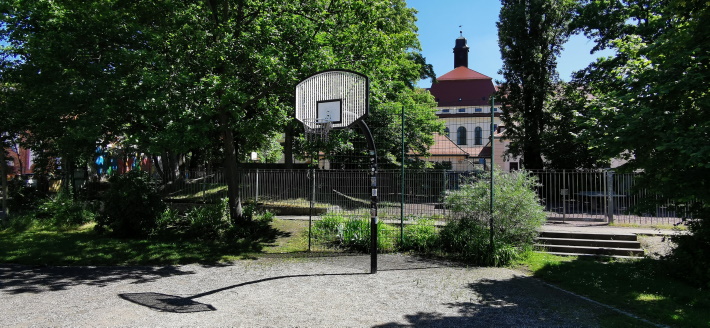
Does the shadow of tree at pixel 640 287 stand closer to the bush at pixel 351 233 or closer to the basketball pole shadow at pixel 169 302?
the bush at pixel 351 233

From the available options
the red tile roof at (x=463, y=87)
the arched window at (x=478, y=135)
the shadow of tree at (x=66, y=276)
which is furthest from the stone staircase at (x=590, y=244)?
the red tile roof at (x=463, y=87)

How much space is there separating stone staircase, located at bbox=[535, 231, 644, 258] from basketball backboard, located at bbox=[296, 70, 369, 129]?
617cm

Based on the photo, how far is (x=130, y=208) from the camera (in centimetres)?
1249

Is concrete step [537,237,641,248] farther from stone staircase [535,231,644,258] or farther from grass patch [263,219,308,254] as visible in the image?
grass patch [263,219,308,254]

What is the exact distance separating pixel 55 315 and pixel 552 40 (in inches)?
1137

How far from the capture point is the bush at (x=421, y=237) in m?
10.7

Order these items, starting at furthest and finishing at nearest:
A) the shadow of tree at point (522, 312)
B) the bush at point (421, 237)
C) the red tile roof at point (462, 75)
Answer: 1. the red tile roof at point (462, 75)
2. the bush at point (421, 237)
3. the shadow of tree at point (522, 312)

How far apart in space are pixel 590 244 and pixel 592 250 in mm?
350

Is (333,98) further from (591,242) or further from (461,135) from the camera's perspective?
(461,135)

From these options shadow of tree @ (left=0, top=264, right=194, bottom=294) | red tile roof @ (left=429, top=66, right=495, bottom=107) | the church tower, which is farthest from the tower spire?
shadow of tree @ (left=0, top=264, right=194, bottom=294)

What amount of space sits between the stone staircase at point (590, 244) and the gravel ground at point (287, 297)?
9.95 feet

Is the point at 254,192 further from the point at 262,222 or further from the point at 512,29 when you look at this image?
the point at 512,29

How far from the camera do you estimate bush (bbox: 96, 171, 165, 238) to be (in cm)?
1252

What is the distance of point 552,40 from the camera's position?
27.0m
